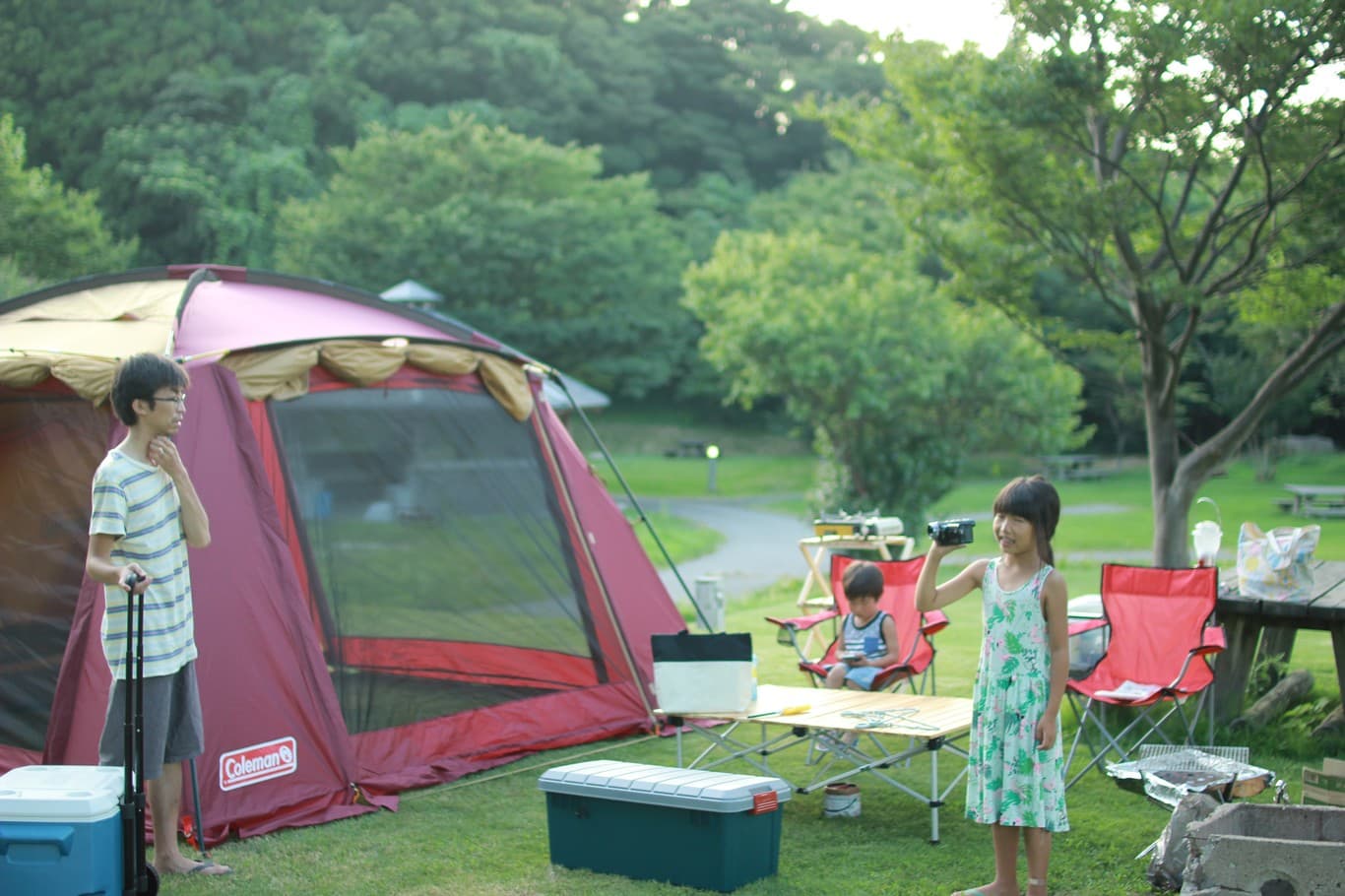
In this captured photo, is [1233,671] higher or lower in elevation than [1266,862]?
lower

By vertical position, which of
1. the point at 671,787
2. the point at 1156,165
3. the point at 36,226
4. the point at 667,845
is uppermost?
the point at 36,226

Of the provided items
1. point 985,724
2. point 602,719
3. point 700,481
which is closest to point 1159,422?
point 602,719

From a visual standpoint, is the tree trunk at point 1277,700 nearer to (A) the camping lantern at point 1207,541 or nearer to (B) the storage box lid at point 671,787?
(A) the camping lantern at point 1207,541

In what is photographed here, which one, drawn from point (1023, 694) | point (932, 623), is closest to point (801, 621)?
point (932, 623)

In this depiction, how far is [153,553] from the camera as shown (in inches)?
134

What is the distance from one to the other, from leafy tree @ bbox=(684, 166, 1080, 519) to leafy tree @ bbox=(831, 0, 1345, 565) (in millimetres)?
5876

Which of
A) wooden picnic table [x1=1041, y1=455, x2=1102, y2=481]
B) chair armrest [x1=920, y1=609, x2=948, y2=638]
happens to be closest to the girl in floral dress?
chair armrest [x1=920, y1=609, x2=948, y2=638]

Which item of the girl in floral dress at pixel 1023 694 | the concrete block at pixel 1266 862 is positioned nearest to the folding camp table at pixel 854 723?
the girl in floral dress at pixel 1023 694

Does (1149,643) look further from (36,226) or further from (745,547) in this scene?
(36,226)

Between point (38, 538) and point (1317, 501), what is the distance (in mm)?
19686

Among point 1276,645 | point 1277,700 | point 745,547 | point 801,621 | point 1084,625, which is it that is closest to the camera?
point 1084,625

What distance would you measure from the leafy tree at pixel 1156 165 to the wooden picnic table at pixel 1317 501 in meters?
12.6

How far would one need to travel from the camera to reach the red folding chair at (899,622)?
5.04 m

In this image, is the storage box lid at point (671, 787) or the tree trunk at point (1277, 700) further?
the tree trunk at point (1277, 700)
